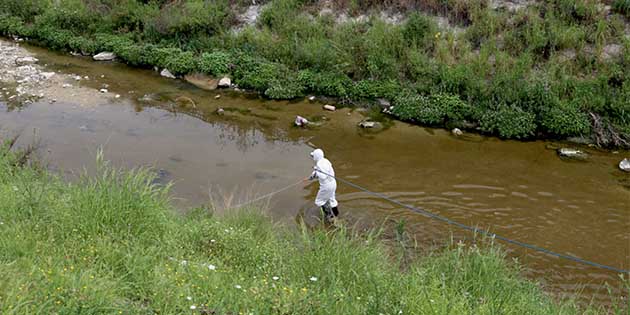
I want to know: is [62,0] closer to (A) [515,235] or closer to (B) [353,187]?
(B) [353,187]

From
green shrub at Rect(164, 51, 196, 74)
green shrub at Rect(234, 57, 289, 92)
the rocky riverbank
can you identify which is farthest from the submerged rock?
the rocky riverbank

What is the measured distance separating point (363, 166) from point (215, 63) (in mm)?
6870

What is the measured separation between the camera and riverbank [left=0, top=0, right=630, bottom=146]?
12242 mm

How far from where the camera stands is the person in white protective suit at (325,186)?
859 centimetres

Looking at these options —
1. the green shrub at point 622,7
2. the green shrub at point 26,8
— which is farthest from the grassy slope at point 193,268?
the green shrub at point 26,8

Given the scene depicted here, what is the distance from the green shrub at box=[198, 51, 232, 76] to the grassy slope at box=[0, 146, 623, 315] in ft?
29.6

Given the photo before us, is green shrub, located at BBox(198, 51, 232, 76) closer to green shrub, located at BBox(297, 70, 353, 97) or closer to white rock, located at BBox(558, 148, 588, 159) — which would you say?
green shrub, located at BBox(297, 70, 353, 97)

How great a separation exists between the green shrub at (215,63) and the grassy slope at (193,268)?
901 centimetres

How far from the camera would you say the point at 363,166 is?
35.9ft

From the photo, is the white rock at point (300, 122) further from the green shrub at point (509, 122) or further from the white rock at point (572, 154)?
the white rock at point (572, 154)

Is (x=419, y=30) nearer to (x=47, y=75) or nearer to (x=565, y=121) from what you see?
(x=565, y=121)

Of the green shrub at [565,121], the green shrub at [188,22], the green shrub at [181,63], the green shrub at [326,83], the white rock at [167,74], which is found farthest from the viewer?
the green shrub at [188,22]

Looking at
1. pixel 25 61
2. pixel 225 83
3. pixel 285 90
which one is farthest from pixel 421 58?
pixel 25 61

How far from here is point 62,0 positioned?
66.6 feet
